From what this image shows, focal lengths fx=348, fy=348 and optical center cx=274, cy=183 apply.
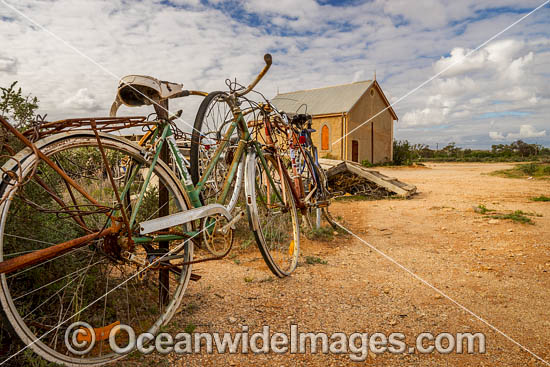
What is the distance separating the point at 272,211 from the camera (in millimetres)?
3346

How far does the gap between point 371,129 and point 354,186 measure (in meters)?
14.4

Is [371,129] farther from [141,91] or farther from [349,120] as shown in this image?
[141,91]

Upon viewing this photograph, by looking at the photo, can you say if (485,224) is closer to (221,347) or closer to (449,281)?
(449,281)

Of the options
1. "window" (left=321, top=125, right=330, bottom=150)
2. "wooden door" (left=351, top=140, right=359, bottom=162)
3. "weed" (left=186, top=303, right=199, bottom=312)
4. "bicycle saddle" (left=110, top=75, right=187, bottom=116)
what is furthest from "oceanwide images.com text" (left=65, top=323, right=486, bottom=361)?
"wooden door" (left=351, top=140, right=359, bottom=162)

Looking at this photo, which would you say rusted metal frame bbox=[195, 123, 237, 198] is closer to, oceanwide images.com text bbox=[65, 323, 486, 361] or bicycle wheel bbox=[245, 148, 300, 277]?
bicycle wheel bbox=[245, 148, 300, 277]

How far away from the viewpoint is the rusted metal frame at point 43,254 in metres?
1.35

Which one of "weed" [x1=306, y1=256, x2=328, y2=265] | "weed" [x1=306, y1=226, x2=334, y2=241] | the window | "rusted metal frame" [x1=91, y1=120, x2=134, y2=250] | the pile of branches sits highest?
the window

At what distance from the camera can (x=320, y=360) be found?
199 cm

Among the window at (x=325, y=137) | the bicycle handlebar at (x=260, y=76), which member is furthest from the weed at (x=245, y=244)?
the window at (x=325, y=137)

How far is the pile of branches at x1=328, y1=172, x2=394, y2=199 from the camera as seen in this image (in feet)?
27.1

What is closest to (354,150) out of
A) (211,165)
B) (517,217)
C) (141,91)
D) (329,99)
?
(329,99)

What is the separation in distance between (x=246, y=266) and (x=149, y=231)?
1.71m

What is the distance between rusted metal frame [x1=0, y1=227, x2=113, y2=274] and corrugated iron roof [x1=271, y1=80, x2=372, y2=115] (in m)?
17.8

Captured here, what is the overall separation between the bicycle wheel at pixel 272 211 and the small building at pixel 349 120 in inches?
593
